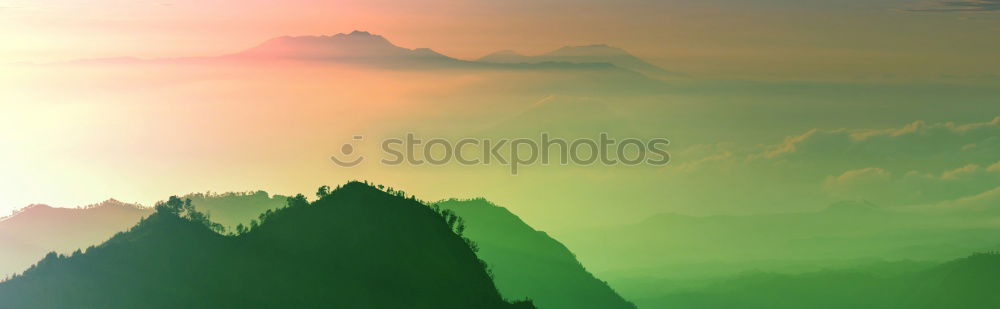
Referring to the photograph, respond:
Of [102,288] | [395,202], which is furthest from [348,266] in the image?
[102,288]

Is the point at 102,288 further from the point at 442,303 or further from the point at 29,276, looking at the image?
the point at 442,303

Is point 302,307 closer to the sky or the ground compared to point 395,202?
closer to the ground

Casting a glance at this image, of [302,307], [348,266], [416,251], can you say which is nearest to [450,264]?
[416,251]

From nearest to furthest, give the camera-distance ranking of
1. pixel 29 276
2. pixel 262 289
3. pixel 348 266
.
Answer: pixel 29 276
pixel 262 289
pixel 348 266

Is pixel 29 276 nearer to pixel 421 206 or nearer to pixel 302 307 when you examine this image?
pixel 302 307

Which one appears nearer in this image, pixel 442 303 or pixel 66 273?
pixel 66 273

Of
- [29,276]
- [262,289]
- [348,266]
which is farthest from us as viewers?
[348,266]
